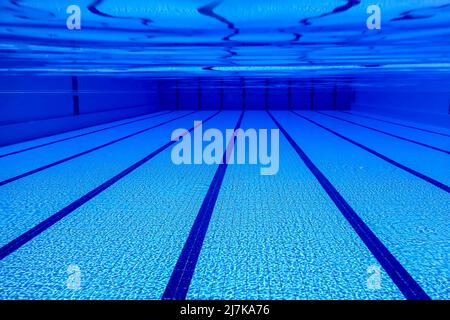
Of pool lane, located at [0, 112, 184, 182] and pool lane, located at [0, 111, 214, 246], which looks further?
pool lane, located at [0, 112, 184, 182]

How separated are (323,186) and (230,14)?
1.33m

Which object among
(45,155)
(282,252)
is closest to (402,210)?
(282,252)

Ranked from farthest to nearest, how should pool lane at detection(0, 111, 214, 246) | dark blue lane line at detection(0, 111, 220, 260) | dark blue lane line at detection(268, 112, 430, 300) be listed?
pool lane at detection(0, 111, 214, 246), dark blue lane line at detection(0, 111, 220, 260), dark blue lane line at detection(268, 112, 430, 300)

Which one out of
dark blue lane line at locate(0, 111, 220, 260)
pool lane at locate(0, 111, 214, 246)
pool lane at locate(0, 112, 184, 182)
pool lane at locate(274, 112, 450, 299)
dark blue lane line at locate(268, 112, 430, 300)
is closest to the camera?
dark blue lane line at locate(268, 112, 430, 300)

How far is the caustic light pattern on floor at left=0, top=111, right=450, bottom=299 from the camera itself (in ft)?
3.80

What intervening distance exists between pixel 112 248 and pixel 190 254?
0.33m

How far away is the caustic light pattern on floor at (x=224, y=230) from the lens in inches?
45.6

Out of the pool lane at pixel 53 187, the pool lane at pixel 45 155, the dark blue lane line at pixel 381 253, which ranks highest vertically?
the pool lane at pixel 45 155

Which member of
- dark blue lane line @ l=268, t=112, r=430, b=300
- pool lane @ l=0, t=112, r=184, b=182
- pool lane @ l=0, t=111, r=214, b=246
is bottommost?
dark blue lane line @ l=268, t=112, r=430, b=300

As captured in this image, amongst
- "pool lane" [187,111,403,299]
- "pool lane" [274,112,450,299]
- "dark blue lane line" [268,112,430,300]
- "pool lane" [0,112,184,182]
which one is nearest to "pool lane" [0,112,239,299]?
"pool lane" [187,111,403,299]

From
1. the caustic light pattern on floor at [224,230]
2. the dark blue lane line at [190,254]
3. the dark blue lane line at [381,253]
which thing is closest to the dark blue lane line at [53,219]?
the caustic light pattern on floor at [224,230]

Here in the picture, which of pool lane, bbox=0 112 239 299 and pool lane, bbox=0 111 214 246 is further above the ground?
pool lane, bbox=0 111 214 246

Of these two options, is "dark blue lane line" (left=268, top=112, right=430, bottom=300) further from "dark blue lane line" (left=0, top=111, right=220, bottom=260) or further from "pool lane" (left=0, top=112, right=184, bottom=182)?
"pool lane" (left=0, top=112, right=184, bottom=182)

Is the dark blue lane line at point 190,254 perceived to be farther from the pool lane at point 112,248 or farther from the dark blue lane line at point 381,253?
the dark blue lane line at point 381,253
